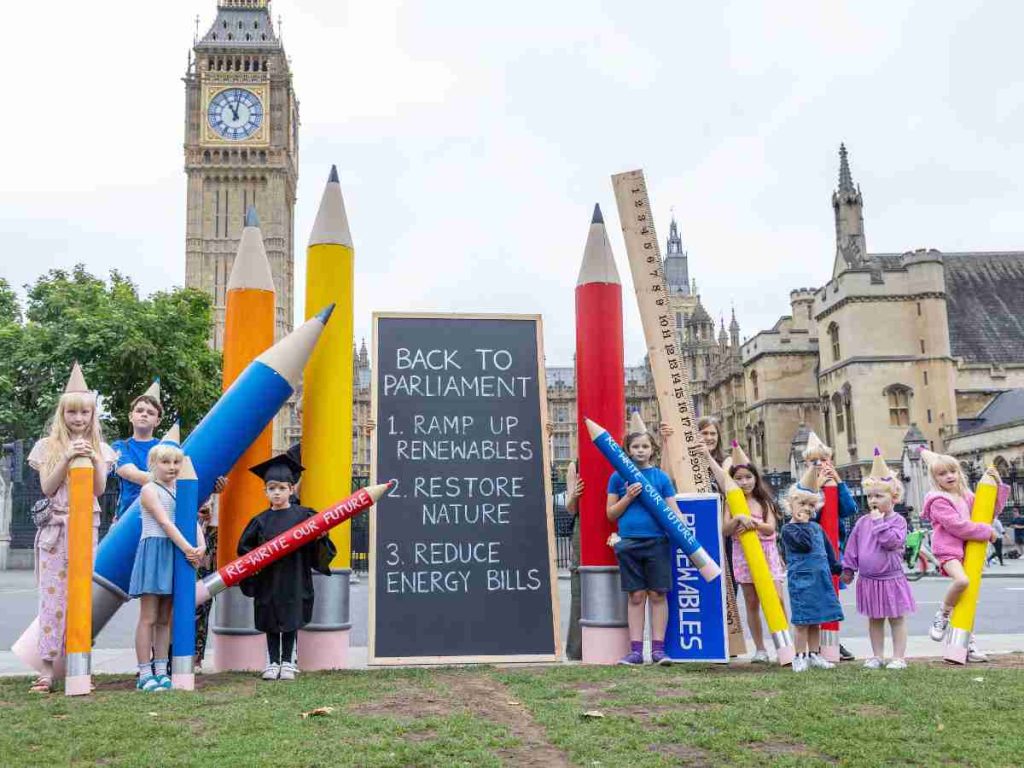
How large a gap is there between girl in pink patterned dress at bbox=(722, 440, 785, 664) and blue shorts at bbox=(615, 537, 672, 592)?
0.64 m

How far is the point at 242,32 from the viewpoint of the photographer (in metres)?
86.2

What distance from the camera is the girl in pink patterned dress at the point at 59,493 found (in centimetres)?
648

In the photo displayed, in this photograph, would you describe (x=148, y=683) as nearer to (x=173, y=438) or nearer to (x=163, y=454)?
(x=163, y=454)

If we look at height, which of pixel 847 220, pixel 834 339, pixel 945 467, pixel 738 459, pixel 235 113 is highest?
pixel 235 113

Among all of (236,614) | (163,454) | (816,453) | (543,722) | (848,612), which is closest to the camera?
(543,722)

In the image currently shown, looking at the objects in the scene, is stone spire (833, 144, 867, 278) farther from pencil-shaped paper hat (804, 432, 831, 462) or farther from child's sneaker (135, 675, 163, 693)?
child's sneaker (135, 675, 163, 693)

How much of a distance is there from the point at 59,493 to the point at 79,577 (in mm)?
731

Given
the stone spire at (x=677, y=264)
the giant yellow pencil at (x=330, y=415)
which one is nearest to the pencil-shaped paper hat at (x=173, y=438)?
the giant yellow pencil at (x=330, y=415)

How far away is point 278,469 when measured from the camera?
22.5 ft

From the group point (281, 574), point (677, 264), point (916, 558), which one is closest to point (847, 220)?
point (916, 558)

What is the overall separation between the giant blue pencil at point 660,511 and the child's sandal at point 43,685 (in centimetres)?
417

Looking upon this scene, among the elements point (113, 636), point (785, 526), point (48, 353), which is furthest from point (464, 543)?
point (48, 353)

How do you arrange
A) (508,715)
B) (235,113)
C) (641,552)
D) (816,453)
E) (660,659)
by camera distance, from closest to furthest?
(508,715) < (641,552) < (660,659) < (816,453) < (235,113)

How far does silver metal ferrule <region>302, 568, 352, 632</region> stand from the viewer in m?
7.28
